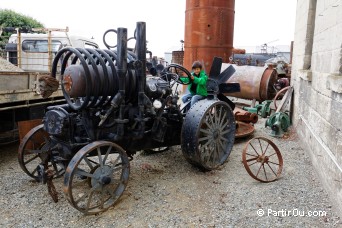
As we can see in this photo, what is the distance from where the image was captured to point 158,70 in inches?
180

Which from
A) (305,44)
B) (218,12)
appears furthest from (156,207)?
(218,12)

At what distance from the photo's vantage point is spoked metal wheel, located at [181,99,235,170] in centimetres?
426

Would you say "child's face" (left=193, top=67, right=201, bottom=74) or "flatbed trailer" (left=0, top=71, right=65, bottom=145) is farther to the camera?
"child's face" (left=193, top=67, right=201, bottom=74)

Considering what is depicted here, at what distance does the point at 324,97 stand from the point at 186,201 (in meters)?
2.25

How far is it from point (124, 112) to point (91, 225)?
1259mm

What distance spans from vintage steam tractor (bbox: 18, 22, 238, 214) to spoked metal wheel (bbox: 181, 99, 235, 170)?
0.04 ft

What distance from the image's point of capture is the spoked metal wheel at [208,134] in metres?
4.26

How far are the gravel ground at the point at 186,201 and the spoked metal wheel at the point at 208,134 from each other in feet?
0.75

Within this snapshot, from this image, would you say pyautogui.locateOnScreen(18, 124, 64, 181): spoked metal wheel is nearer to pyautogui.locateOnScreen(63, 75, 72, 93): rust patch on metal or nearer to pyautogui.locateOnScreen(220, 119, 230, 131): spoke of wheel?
pyautogui.locateOnScreen(63, 75, 72, 93): rust patch on metal

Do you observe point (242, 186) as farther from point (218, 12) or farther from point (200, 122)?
point (218, 12)

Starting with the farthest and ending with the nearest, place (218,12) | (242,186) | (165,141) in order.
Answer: (218,12) → (165,141) → (242,186)

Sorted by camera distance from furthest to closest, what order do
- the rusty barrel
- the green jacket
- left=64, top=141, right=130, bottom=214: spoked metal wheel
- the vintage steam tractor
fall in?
the rusty barrel → the green jacket → the vintage steam tractor → left=64, top=141, right=130, bottom=214: spoked metal wheel

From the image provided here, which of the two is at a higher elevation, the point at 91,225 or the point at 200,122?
the point at 200,122

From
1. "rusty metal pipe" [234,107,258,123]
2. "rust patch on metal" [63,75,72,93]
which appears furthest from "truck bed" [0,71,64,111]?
"rusty metal pipe" [234,107,258,123]
